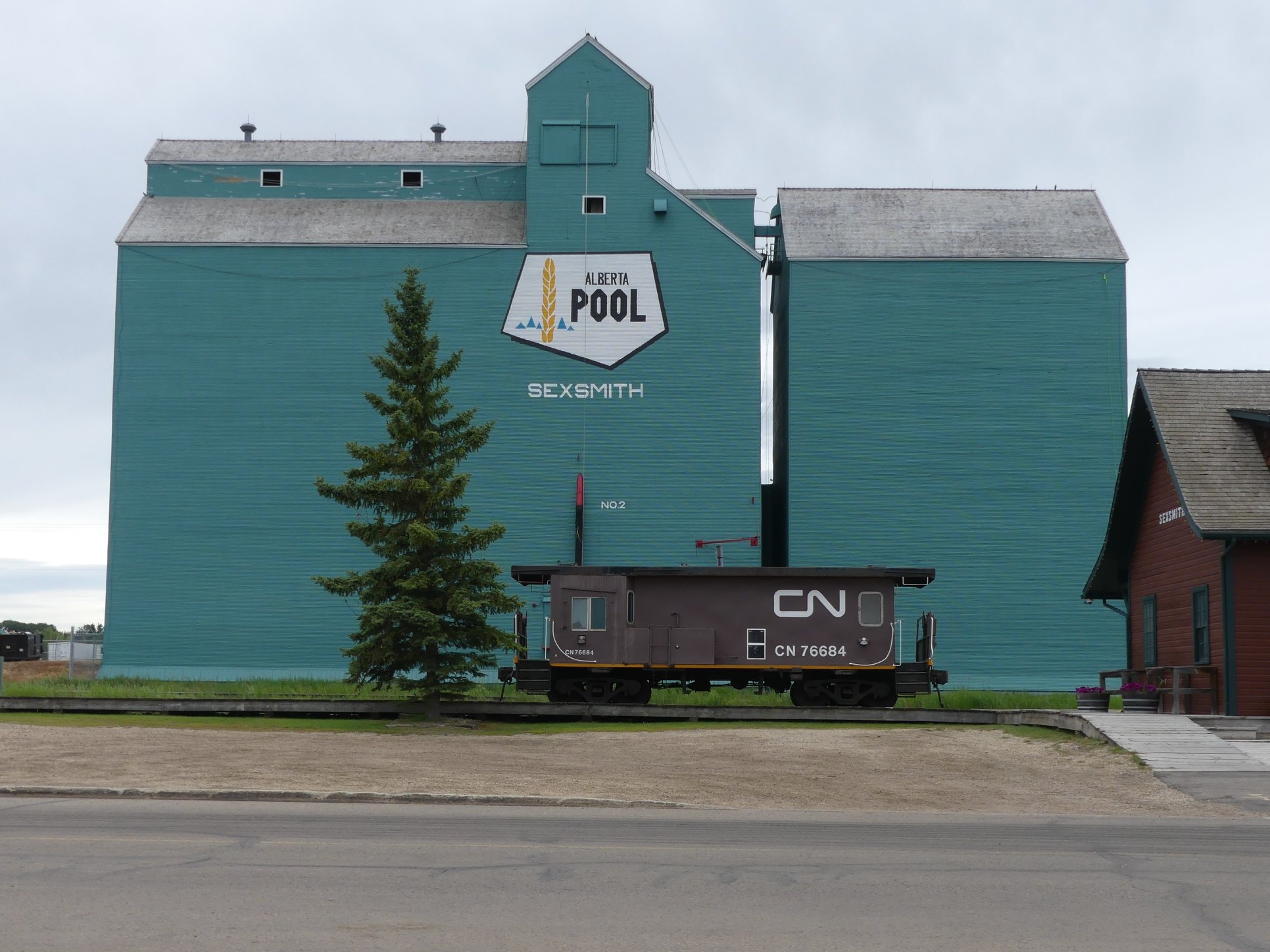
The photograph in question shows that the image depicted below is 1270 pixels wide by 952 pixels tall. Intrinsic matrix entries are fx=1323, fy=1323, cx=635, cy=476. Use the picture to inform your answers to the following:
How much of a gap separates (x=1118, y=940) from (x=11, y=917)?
265 inches

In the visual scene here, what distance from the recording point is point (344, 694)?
36.8 m

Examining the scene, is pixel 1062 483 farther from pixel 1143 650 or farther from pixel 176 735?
pixel 176 735

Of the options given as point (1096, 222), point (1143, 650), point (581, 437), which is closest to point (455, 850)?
point (1143, 650)

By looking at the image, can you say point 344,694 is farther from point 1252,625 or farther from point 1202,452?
point 1252,625

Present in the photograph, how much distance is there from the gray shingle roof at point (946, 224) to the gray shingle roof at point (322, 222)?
1045 cm

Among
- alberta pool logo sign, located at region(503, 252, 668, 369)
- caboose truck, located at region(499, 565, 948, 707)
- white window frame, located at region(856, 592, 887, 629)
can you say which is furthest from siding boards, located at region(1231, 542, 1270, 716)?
alberta pool logo sign, located at region(503, 252, 668, 369)

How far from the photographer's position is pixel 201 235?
152 ft

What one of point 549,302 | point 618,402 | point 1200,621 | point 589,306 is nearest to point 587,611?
point 1200,621

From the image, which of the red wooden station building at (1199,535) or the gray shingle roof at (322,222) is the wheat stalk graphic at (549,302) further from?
the red wooden station building at (1199,535)

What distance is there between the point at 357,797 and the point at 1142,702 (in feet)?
55.7

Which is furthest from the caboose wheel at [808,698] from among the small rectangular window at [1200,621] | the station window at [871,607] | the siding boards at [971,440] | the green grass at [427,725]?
the siding boards at [971,440]

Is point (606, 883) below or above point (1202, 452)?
below

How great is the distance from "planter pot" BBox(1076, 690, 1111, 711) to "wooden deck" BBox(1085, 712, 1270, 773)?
6.98 ft

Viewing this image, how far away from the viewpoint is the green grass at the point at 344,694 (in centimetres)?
3150
